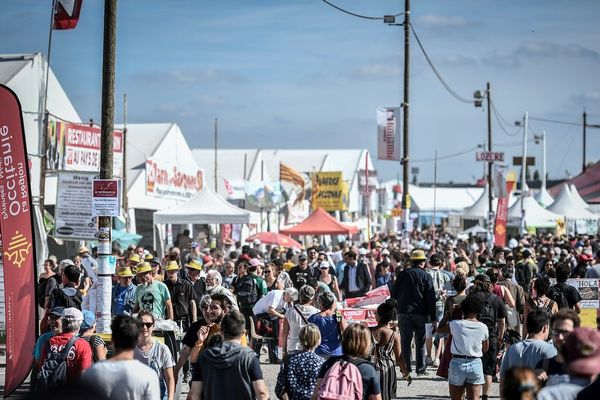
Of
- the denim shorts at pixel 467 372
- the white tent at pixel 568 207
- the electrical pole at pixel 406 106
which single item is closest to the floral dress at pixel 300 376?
the denim shorts at pixel 467 372

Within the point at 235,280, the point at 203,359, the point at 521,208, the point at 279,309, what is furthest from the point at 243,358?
the point at 521,208

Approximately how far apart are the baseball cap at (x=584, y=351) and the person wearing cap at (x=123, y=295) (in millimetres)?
8279

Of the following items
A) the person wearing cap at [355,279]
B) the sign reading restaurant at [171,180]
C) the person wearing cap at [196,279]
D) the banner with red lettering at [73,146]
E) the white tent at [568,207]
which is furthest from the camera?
the white tent at [568,207]

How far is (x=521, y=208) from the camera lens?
166 feet

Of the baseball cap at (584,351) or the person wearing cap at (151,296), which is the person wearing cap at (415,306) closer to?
the person wearing cap at (151,296)

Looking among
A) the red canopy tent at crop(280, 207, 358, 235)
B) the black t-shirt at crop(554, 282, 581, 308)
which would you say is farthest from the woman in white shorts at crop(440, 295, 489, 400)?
the red canopy tent at crop(280, 207, 358, 235)

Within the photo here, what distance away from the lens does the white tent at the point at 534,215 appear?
5072 centimetres

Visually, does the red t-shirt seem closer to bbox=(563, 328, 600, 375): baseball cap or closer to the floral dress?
the floral dress

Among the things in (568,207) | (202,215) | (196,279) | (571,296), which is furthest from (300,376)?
(568,207)

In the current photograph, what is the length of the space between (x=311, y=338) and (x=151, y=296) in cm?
519

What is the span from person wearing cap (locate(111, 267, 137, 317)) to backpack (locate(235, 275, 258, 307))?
2313mm

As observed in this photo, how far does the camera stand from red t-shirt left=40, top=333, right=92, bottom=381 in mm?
8438

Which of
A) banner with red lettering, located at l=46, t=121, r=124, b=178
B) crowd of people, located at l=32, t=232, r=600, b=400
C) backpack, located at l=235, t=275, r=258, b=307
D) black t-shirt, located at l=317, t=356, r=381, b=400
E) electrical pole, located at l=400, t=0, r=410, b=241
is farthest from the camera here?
electrical pole, located at l=400, t=0, r=410, b=241

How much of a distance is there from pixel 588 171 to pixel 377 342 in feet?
140
